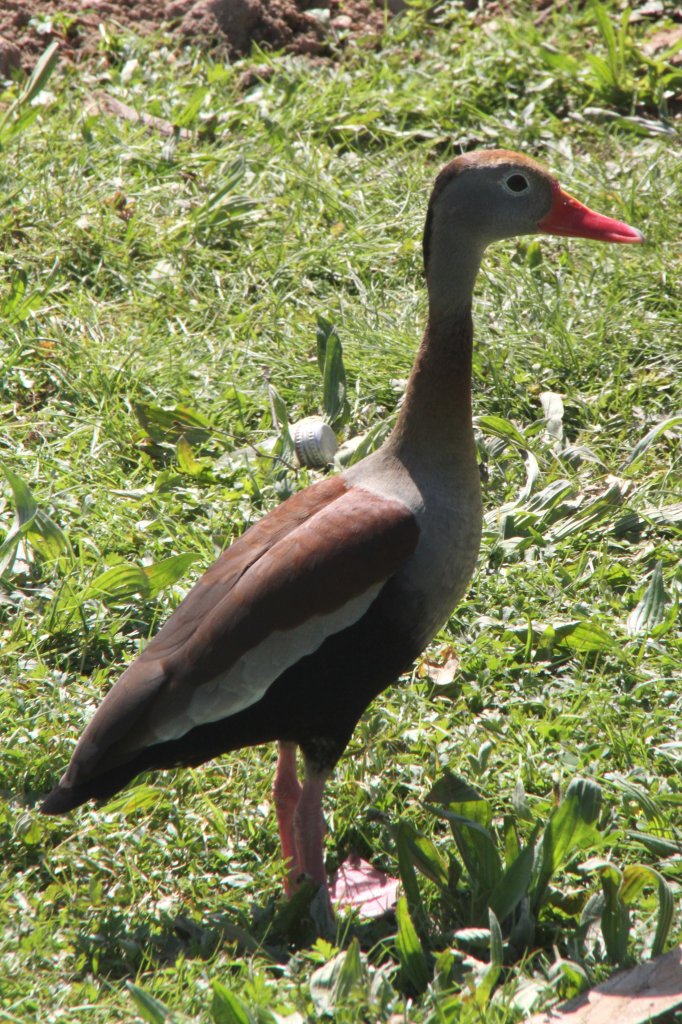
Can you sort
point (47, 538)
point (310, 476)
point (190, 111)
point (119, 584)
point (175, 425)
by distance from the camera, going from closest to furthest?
point (119, 584) → point (47, 538) → point (310, 476) → point (175, 425) → point (190, 111)

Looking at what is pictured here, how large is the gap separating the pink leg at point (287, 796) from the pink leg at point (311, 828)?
75 mm

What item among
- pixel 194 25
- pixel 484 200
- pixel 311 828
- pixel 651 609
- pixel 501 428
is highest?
pixel 194 25

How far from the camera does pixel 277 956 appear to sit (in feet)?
10.1

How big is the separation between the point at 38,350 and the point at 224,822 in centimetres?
236

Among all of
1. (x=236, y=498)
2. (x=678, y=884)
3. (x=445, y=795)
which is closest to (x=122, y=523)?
(x=236, y=498)

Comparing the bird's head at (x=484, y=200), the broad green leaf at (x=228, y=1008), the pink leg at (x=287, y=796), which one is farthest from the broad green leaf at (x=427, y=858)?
the bird's head at (x=484, y=200)

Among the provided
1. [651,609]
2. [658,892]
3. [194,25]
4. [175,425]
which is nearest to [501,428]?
[651,609]

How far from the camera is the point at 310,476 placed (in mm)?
4711

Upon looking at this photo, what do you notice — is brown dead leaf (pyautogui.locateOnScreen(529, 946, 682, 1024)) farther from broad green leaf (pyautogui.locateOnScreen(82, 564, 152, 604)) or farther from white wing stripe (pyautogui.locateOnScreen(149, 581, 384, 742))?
broad green leaf (pyautogui.locateOnScreen(82, 564, 152, 604))

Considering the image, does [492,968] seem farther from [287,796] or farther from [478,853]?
[287,796]

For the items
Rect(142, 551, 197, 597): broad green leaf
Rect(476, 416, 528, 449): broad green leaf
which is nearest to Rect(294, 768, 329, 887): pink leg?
Rect(142, 551, 197, 597): broad green leaf

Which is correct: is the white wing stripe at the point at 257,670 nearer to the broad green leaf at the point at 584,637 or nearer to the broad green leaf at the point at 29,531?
the broad green leaf at the point at 584,637

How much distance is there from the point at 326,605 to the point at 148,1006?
1.00m

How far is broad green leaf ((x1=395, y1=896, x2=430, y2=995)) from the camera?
2904 millimetres
